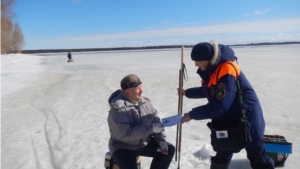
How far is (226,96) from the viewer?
226 centimetres

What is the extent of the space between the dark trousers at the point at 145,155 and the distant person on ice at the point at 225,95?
638 millimetres

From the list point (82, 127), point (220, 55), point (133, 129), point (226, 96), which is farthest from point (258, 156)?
point (82, 127)

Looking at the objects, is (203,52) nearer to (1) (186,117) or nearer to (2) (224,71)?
(2) (224,71)

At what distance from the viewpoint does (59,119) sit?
5.91 metres

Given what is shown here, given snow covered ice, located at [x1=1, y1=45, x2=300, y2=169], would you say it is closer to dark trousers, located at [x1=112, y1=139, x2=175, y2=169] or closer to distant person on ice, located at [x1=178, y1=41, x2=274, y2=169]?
dark trousers, located at [x1=112, y1=139, x2=175, y2=169]

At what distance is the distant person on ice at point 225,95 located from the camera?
2279mm

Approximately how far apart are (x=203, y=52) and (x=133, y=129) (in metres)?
1.05

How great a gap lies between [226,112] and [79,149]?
8.98 feet

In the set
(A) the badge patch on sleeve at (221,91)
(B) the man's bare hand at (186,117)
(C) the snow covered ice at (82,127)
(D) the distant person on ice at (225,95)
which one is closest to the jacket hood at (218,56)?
(D) the distant person on ice at (225,95)

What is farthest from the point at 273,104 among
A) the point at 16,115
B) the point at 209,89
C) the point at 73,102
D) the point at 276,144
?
the point at 16,115

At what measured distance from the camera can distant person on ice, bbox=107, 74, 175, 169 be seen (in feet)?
8.73

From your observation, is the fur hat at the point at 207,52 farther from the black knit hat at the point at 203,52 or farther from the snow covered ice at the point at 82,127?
the snow covered ice at the point at 82,127

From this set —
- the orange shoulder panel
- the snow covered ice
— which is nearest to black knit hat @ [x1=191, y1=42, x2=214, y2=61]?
the orange shoulder panel

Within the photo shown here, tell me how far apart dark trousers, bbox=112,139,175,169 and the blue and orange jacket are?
0.74 m
